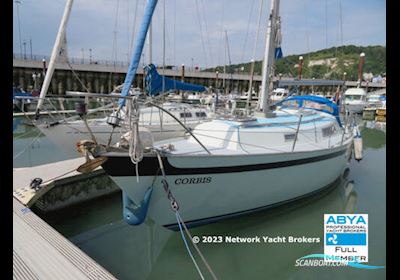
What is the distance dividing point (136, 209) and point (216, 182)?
5.35 feet

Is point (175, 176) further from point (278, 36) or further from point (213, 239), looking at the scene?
point (278, 36)

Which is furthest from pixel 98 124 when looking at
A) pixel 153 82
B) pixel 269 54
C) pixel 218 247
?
pixel 218 247

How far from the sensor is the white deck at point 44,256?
4.02 metres

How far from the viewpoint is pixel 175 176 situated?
5.12m

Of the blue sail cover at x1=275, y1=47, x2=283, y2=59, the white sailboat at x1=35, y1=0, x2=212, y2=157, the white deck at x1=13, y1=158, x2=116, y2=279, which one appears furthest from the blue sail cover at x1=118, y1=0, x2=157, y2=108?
the blue sail cover at x1=275, y1=47, x2=283, y2=59

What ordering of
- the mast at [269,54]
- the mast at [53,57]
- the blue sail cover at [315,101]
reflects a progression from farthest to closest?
the blue sail cover at [315,101]
the mast at [269,54]
the mast at [53,57]

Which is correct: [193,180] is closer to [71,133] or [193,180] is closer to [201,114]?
[71,133]

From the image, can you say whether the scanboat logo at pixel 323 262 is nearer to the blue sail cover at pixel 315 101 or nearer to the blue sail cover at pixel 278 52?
the blue sail cover at pixel 315 101

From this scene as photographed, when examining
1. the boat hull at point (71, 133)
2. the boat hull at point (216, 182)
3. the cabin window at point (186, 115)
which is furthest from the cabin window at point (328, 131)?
the cabin window at point (186, 115)

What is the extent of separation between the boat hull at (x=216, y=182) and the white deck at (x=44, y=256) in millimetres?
1306

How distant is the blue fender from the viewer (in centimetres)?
506

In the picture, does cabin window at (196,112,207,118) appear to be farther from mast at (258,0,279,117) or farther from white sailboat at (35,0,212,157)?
mast at (258,0,279,117)

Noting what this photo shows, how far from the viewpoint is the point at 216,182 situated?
18.1 feet
